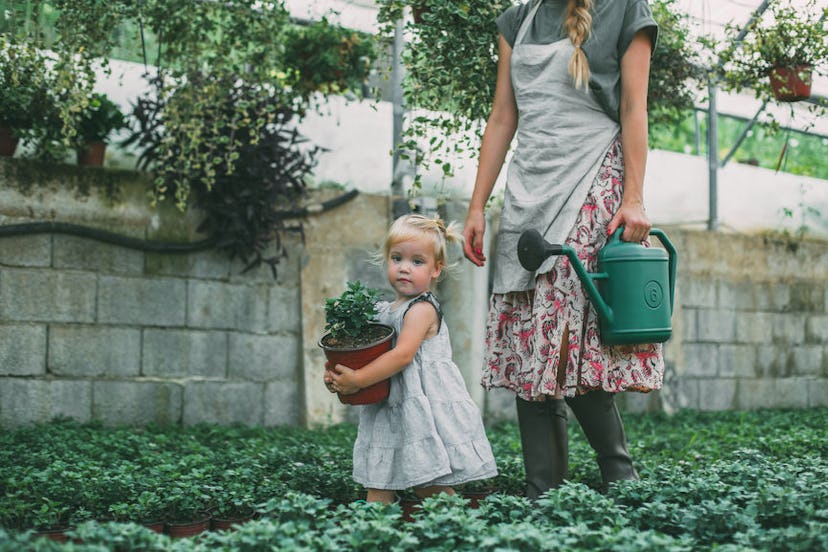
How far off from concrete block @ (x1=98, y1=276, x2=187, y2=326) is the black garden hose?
169 millimetres

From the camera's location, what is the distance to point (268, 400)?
4.98 meters

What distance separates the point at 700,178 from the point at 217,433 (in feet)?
14.0

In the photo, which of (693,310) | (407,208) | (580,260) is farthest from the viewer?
(693,310)

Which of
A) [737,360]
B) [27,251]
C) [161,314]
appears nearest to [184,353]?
[161,314]

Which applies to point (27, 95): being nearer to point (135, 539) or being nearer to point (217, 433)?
point (217, 433)

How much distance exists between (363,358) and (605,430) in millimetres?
725

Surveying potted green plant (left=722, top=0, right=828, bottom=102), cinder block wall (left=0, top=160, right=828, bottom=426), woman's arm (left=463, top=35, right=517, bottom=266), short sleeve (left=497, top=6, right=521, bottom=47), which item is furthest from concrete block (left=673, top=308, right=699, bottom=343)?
short sleeve (left=497, top=6, right=521, bottom=47)

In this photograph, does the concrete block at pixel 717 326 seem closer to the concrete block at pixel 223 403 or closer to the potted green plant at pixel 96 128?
the concrete block at pixel 223 403

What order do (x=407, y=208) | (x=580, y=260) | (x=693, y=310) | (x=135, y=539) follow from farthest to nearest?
(x=693, y=310), (x=407, y=208), (x=580, y=260), (x=135, y=539)

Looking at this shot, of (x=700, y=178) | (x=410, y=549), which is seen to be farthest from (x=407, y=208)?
(x=410, y=549)

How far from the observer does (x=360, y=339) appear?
2469 mm

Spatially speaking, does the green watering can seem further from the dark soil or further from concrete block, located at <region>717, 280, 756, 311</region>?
concrete block, located at <region>717, 280, 756, 311</region>

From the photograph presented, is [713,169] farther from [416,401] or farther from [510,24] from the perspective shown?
[416,401]

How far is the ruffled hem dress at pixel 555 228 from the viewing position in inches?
96.2
